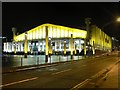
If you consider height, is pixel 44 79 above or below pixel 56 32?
below

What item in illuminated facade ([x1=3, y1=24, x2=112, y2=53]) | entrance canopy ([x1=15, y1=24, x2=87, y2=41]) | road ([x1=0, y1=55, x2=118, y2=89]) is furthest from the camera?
entrance canopy ([x1=15, y1=24, x2=87, y2=41])

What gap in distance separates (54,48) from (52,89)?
4224 inches

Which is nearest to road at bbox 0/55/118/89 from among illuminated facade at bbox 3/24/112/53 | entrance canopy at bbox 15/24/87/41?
illuminated facade at bbox 3/24/112/53

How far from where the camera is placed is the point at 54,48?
4729 inches

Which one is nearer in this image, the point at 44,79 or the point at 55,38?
the point at 44,79

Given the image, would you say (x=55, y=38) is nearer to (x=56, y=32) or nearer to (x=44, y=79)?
(x=56, y=32)

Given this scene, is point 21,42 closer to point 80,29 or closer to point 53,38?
point 53,38

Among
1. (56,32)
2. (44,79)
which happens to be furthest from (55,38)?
(44,79)

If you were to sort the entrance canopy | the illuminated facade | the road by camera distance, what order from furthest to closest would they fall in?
the entrance canopy
the illuminated facade
the road

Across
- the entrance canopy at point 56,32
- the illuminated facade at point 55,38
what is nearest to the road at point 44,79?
the illuminated facade at point 55,38

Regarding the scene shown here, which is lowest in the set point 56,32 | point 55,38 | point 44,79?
point 44,79

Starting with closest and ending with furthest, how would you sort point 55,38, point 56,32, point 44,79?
point 44,79 → point 55,38 → point 56,32

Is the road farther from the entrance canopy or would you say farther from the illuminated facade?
the entrance canopy

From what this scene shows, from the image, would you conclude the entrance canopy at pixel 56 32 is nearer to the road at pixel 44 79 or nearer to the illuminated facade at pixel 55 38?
the illuminated facade at pixel 55 38
